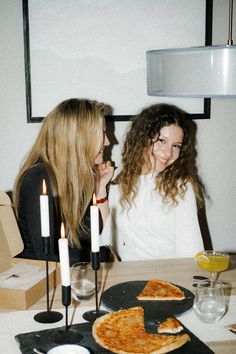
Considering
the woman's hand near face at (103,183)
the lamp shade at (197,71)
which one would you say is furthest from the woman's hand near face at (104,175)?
the lamp shade at (197,71)

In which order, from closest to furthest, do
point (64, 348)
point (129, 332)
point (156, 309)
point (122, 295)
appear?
point (64, 348) → point (129, 332) → point (156, 309) → point (122, 295)

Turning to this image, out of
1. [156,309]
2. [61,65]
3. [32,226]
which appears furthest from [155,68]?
[61,65]

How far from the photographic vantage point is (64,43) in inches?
109

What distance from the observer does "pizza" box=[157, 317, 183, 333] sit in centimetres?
139

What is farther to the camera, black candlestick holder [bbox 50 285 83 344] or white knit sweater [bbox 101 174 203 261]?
white knit sweater [bbox 101 174 203 261]

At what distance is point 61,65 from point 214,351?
6.39ft

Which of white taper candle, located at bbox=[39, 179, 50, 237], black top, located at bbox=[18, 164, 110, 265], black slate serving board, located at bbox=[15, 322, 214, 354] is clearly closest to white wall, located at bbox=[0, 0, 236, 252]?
black top, located at bbox=[18, 164, 110, 265]

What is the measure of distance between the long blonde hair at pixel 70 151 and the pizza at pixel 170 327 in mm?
985

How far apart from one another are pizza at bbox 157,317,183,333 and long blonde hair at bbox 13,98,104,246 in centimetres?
98

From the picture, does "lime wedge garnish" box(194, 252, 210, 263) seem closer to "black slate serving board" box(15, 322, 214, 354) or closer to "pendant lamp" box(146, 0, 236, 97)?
"black slate serving board" box(15, 322, 214, 354)

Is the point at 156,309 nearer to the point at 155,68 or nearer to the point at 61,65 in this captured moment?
the point at 155,68

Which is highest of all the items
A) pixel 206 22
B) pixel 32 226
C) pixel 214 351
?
pixel 206 22

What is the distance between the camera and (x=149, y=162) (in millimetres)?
2539

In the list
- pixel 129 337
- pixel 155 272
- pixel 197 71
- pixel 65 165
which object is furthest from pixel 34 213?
pixel 197 71
